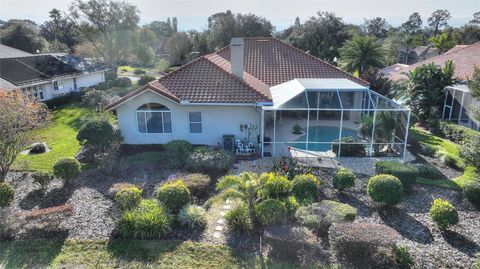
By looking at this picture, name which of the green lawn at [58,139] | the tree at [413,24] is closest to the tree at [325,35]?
the green lawn at [58,139]

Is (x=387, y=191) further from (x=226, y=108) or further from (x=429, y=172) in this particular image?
(x=226, y=108)

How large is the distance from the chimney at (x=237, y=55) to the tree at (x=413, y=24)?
129 meters

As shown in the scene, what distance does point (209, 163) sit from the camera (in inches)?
651

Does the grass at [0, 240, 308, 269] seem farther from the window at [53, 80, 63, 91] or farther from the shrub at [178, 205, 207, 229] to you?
the window at [53, 80, 63, 91]

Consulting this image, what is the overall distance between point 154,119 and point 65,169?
6372 millimetres

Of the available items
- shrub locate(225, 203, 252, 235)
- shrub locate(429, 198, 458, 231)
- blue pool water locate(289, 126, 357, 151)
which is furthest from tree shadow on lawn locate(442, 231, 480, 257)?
blue pool water locate(289, 126, 357, 151)

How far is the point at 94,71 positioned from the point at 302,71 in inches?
1147

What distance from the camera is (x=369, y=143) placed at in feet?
61.5

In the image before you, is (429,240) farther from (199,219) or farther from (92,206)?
(92,206)

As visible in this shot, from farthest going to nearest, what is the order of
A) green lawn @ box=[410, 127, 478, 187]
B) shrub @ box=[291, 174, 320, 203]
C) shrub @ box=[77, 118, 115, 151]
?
shrub @ box=[77, 118, 115, 151], green lawn @ box=[410, 127, 478, 187], shrub @ box=[291, 174, 320, 203]

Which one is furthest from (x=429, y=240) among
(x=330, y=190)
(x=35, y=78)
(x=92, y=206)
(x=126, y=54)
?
(x=126, y=54)

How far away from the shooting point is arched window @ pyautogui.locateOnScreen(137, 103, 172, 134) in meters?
19.7

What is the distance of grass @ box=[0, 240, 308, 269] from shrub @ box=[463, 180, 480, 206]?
8636 mm

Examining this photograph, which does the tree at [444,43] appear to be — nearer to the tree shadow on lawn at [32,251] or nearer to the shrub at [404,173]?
the shrub at [404,173]
